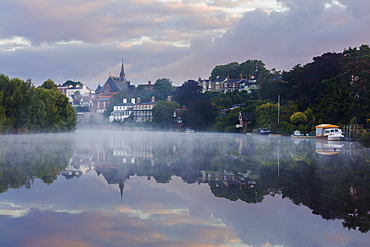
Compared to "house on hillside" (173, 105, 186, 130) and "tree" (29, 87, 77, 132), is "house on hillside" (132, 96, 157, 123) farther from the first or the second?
"tree" (29, 87, 77, 132)

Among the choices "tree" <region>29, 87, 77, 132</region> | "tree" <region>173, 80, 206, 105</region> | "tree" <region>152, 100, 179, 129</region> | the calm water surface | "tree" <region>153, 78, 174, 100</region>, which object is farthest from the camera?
"tree" <region>153, 78, 174, 100</region>

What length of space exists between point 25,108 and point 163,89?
121m

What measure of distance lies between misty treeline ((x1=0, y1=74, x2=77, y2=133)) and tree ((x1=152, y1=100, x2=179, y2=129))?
192 feet

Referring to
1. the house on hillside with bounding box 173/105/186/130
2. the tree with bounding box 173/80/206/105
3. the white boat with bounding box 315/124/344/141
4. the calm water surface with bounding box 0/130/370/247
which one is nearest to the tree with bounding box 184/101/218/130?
the house on hillside with bounding box 173/105/186/130

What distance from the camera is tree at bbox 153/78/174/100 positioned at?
190375mm

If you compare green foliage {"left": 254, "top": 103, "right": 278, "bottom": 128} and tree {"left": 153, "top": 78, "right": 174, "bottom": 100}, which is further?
tree {"left": 153, "top": 78, "right": 174, "bottom": 100}

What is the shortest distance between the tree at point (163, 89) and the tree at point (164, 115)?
4817 cm

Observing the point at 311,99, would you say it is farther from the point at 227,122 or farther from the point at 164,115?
the point at 164,115

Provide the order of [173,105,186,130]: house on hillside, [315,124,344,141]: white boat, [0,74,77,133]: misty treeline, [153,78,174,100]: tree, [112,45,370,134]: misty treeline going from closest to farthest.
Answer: [315,124,344,141]: white boat < [112,45,370,134]: misty treeline < [0,74,77,133]: misty treeline < [173,105,186,130]: house on hillside < [153,78,174,100]: tree

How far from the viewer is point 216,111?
124375 millimetres

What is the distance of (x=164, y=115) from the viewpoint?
139 m

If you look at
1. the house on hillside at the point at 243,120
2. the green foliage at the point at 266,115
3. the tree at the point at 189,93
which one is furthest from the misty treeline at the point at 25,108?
the tree at the point at 189,93

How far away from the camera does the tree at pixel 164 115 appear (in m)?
139

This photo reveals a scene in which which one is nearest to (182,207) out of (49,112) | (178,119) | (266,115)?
(49,112)
